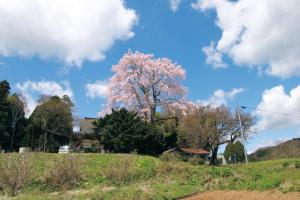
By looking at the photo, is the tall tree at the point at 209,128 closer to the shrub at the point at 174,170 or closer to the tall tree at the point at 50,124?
the tall tree at the point at 50,124

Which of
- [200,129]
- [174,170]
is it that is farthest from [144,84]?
[174,170]

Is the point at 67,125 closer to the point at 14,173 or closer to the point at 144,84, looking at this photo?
the point at 144,84

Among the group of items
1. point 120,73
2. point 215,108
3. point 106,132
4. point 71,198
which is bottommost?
point 71,198

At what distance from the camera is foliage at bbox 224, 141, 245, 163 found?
165ft

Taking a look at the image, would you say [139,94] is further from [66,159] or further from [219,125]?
[66,159]

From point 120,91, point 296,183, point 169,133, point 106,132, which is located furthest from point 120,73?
point 296,183

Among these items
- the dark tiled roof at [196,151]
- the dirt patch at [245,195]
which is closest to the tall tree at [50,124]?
the dark tiled roof at [196,151]

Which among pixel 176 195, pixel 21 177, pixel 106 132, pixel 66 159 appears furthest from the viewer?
pixel 106 132

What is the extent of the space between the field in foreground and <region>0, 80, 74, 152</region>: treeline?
2228cm

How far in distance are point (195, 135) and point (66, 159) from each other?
2914cm

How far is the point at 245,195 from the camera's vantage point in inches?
483

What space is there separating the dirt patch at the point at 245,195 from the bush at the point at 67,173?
26.3 ft

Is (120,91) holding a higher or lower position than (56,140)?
higher

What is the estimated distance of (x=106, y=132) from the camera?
3591cm
